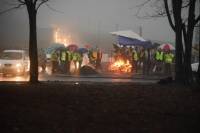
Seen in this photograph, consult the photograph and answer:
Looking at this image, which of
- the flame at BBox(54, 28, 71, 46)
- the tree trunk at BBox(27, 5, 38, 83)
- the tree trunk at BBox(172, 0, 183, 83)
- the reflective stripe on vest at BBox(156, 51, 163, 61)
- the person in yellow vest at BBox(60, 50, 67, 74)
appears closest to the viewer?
the tree trunk at BBox(27, 5, 38, 83)

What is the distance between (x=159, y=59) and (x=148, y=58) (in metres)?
0.90

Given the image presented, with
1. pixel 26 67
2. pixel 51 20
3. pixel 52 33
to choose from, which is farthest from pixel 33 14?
pixel 51 20

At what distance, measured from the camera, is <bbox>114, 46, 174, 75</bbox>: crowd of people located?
32906mm

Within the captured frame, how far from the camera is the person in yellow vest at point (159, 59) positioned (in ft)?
107

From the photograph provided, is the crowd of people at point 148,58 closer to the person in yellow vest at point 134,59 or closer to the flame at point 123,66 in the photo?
the person in yellow vest at point 134,59

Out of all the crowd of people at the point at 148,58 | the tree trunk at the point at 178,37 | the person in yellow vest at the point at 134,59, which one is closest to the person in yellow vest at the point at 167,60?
the crowd of people at the point at 148,58

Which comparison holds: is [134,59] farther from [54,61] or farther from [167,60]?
[54,61]

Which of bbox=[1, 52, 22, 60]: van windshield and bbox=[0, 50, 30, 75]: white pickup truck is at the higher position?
bbox=[1, 52, 22, 60]: van windshield

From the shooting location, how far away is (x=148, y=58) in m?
33.6

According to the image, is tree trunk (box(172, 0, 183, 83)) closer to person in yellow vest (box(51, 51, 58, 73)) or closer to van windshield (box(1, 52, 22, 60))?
van windshield (box(1, 52, 22, 60))

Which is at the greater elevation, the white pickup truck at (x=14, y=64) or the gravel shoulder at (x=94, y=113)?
the white pickup truck at (x=14, y=64)

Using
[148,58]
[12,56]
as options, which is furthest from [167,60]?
[12,56]

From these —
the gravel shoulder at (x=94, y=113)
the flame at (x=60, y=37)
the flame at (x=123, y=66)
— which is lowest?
the gravel shoulder at (x=94, y=113)

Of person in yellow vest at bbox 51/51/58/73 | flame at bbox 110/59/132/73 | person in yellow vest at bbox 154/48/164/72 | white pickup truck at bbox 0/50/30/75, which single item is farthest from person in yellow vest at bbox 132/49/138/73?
white pickup truck at bbox 0/50/30/75
